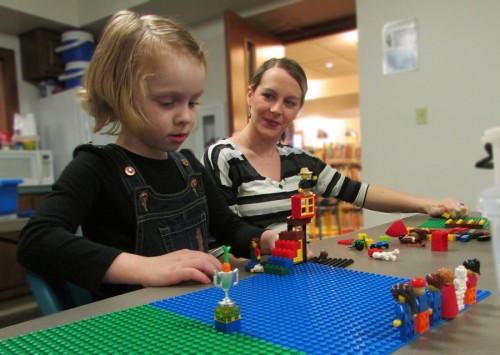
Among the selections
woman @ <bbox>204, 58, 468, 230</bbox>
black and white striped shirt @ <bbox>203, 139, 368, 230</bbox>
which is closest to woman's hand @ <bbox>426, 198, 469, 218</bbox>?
woman @ <bbox>204, 58, 468, 230</bbox>

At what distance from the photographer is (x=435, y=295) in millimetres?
424

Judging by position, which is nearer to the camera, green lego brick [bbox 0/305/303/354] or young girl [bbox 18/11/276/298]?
green lego brick [bbox 0/305/303/354]

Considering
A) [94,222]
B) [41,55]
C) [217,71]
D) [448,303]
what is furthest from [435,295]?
[41,55]

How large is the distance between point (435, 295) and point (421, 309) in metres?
0.03

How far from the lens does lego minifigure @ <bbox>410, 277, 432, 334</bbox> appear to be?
40cm

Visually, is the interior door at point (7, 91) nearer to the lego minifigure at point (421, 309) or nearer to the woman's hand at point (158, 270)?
the woman's hand at point (158, 270)

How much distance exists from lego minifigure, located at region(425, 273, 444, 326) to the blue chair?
20.1 inches

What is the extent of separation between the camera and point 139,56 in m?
0.76

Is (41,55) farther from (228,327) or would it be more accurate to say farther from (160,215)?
(228,327)

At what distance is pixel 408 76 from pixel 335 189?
1.34 metres

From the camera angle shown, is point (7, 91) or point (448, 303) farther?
point (7, 91)

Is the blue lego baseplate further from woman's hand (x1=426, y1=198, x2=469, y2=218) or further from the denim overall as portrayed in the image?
woman's hand (x1=426, y1=198, x2=469, y2=218)

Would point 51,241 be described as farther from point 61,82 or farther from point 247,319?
point 61,82

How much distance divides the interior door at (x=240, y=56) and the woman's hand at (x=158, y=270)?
88.4 inches
